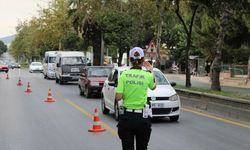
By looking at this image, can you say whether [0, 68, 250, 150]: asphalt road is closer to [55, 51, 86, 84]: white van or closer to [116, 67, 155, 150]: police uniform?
[116, 67, 155, 150]: police uniform

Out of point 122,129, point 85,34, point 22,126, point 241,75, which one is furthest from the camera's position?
point 85,34

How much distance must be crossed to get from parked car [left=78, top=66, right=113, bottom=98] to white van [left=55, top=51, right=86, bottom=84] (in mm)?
10006

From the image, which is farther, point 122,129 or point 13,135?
point 13,135

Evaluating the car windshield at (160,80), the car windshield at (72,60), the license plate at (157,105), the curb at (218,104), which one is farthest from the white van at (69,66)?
the license plate at (157,105)

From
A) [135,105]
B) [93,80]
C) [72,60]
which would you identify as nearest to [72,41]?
[72,60]

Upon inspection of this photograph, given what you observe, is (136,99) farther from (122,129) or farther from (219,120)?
(219,120)

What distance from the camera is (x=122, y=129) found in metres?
5.31

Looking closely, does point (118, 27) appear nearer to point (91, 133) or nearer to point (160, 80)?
point (160, 80)

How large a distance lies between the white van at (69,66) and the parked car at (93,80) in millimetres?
10006

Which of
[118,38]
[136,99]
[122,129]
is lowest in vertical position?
[122,129]

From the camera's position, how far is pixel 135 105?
5.39 m

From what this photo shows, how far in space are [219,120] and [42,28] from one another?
64.2 m

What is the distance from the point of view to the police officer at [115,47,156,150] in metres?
5.31

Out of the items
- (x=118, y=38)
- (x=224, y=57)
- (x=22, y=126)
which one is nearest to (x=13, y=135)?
(x=22, y=126)
